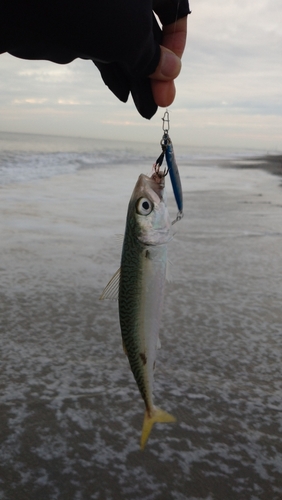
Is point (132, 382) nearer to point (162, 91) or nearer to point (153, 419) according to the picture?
point (153, 419)

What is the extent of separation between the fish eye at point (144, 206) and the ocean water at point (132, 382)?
103 cm

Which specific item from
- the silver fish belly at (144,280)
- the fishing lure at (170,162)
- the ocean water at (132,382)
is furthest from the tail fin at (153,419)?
the fishing lure at (170,162)

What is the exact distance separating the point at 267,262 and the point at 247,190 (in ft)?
27.9

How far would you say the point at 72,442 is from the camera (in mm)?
2131

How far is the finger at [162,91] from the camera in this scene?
6.28ft

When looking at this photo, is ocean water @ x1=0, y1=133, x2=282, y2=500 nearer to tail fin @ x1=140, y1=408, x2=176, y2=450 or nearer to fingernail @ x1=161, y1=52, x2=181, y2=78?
tail fin @ x1=140, y1=408, x2=176, y2=450

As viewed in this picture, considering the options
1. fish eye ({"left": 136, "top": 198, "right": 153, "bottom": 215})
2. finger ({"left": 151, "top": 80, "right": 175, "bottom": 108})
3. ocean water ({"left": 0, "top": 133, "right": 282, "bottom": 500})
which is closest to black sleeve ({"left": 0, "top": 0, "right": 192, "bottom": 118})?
finger ({"left": 151, "top": 80, "right": 175, "bottom": 108})

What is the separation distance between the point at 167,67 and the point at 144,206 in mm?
526

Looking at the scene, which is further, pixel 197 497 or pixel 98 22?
pixel 197 497

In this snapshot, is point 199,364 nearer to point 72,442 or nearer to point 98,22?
point 72,442

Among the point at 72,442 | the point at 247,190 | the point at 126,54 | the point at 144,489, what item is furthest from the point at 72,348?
the point at 247,190

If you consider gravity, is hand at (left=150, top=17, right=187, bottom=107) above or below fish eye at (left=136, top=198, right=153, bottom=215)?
above

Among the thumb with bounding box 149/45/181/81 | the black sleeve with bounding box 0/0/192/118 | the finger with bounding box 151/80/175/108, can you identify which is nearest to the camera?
the black sleeve with bounding box 0/0/192/118

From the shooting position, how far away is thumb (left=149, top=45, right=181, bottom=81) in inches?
70.8
